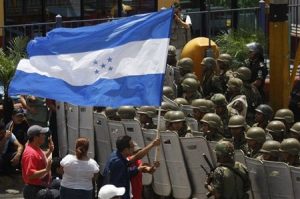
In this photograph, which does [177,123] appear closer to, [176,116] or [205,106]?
[176,116]

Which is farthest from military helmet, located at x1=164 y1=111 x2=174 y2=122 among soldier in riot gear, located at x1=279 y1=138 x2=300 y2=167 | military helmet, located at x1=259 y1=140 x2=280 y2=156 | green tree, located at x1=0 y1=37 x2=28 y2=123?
green tree, located at x1=0 y1=37 x2=28 y2=123

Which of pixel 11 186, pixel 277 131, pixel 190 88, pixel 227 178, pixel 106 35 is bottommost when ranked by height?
pixel 11 186

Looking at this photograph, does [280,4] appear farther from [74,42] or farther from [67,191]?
[67,191]

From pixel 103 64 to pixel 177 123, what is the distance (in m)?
1.97

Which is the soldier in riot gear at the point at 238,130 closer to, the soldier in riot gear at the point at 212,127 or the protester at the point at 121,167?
the soldier in riot gear at the point at 212,127

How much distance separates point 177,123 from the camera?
1389cm

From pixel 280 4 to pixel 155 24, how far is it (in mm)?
2972

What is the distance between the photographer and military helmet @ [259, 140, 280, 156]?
40.1 feet

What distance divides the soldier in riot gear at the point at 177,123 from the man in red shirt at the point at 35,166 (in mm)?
1858

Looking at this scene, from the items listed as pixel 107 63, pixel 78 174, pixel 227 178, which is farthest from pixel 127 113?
pixel 227 178

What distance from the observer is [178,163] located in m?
13.8

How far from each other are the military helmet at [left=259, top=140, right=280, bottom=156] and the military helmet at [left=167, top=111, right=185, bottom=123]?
1.83m

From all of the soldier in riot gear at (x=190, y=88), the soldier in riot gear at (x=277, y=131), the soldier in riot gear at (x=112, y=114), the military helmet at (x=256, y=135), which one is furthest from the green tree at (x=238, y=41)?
the military helmet at (x=256, y=135)

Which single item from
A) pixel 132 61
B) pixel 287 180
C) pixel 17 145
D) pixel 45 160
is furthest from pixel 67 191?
pixel 17 145
